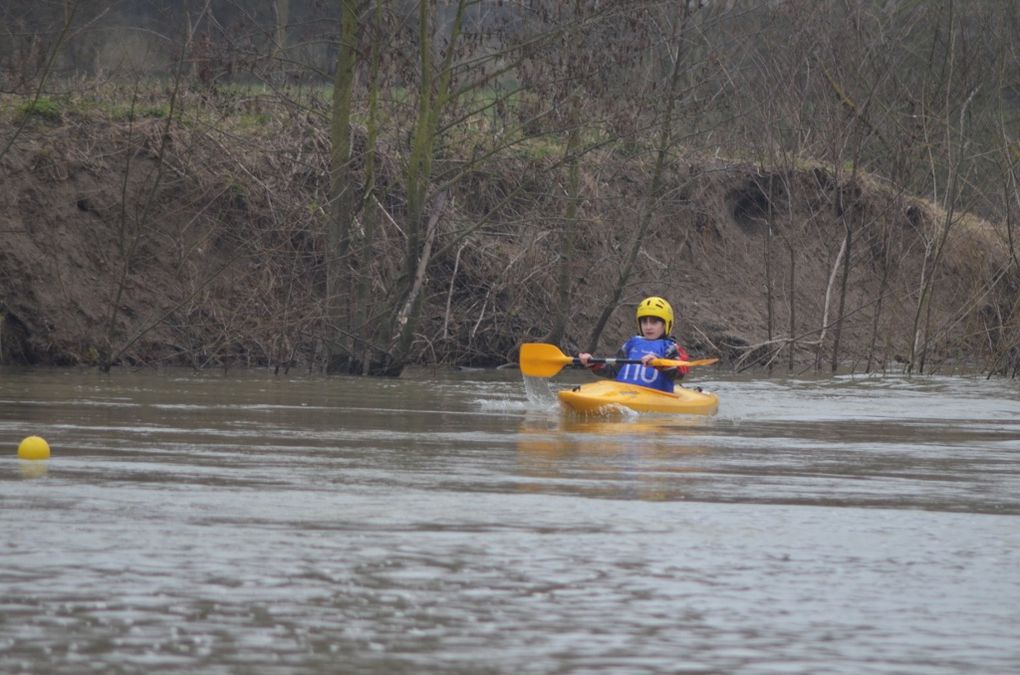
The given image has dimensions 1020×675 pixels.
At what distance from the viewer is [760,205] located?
29.4m

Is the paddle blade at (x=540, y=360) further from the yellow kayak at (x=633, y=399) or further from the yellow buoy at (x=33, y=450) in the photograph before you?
the yellow buoy at (x=33, y=450)

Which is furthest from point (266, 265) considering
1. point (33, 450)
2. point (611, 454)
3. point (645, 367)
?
point (33, 450)

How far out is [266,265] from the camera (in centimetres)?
2131

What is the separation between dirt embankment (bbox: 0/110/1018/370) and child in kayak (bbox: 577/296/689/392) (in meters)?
4.28

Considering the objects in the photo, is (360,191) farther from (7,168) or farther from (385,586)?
(385,586)

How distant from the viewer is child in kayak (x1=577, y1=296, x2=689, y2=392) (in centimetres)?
1530

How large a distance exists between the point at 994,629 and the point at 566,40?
14538 millimetres

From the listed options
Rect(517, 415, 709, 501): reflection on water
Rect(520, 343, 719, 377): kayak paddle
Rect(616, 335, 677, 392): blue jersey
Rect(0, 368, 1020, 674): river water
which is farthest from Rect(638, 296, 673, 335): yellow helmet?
Rect(0, 368, 1020, 674): river water

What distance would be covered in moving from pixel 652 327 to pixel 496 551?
9.84 m

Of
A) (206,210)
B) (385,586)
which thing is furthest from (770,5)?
(385,586)

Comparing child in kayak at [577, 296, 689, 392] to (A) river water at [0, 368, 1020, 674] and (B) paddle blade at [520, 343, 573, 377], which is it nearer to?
(B) paddle blade at [520, 343, 573, 377]

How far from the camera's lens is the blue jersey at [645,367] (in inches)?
605

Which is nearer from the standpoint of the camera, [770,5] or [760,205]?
[770,5]

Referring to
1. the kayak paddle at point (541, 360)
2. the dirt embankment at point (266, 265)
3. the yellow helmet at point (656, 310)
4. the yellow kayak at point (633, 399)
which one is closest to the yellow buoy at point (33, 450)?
the yellow kayak at point (633, 399)
